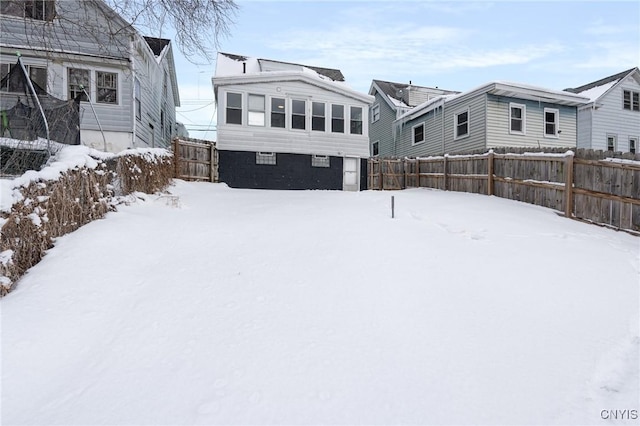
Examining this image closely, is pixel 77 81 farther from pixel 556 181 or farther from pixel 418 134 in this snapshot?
pixel 418 134

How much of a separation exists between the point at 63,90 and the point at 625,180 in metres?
16.4

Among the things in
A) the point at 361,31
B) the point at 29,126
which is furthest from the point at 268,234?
the point at 361,31

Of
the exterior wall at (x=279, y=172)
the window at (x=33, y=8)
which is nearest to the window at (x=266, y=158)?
the exterior wall at (x=279, y=172)

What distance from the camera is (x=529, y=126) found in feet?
54.4

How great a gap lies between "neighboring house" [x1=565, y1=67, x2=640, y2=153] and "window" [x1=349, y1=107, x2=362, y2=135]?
1232 cm

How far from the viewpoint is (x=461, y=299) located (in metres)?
3.66

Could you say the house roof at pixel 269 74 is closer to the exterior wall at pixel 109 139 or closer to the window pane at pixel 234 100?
the window pane at pixel 234 100

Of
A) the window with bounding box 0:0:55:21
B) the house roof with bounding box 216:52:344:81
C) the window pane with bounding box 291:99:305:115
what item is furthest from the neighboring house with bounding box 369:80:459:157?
the window with bounding box 0:0:55:21

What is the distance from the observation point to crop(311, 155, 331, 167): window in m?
16.5

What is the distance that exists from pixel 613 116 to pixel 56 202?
25.3 meters

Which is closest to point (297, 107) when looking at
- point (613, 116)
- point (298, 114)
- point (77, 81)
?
point (298, 114)

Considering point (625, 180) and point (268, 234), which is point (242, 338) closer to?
point (268, 234)

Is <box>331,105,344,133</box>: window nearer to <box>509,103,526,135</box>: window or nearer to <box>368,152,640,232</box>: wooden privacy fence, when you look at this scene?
<box>368,152,640,232</box>: wooden privacy fence

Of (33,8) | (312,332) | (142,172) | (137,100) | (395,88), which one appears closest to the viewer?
(312,332)
